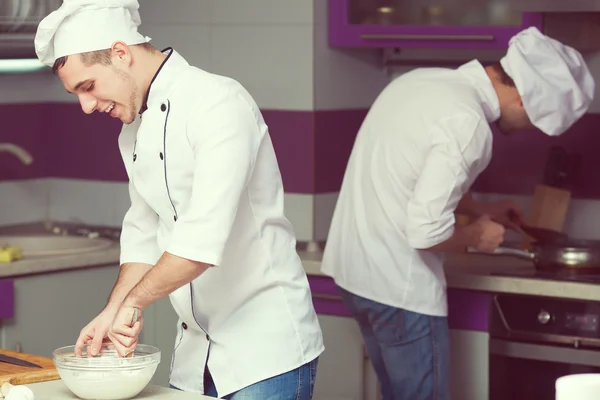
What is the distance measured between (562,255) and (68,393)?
180cm

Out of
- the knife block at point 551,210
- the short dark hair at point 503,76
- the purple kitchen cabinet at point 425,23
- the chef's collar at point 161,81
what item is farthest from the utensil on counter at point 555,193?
the chef's collar at point 161,81

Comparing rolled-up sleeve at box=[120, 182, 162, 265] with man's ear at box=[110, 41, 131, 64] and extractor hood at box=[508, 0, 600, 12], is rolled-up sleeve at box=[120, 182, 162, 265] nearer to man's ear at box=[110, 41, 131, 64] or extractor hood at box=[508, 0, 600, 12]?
man's ear at box=[110, 41, 131, 64]

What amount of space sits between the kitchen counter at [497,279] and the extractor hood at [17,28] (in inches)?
46.5

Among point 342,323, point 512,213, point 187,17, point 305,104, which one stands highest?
point 187,17

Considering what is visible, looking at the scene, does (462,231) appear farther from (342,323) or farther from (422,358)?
(342,323)

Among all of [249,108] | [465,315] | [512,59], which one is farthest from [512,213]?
[249,108]

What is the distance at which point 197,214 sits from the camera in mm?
2193

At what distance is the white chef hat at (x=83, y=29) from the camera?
2.30 metres

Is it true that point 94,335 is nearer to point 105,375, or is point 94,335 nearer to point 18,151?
point 105,375

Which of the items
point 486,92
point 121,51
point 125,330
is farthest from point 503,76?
point 125,330

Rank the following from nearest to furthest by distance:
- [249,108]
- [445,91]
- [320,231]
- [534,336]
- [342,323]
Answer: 1. [249,108]
2. [445,91]
3. [534,336]
4. [342,323]
5. [320,231]

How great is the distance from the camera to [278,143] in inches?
159

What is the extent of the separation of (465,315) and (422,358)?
1.20 ft

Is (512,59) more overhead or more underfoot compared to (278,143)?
more overhead
